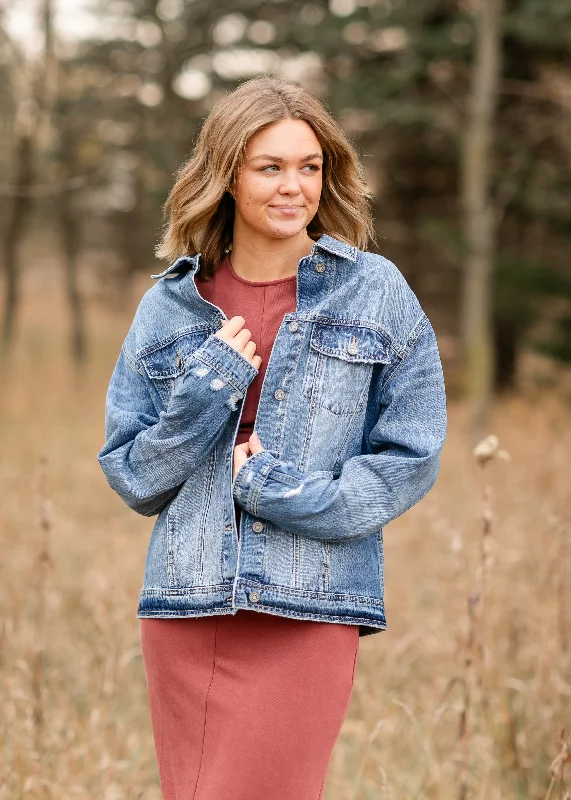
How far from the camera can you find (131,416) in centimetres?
206

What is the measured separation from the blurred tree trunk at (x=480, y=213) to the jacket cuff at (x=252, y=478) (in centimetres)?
789

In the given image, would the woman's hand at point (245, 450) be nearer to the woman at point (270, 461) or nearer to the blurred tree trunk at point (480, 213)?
the woman at point (270, 461)

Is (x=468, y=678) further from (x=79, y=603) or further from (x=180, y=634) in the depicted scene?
(x=79, y=603)

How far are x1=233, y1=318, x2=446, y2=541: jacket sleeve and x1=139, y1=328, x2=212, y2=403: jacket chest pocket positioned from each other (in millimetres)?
282

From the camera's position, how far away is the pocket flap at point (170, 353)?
207 cm

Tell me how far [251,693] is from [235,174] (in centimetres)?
105

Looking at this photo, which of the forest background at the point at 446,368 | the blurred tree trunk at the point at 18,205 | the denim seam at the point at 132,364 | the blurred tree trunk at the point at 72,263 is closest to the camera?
the denim seam at the point at 132,364

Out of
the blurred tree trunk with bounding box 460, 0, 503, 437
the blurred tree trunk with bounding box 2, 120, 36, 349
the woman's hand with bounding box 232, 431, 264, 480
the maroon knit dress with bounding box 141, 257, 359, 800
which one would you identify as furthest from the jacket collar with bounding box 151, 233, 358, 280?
the blurred tree trunk with bounding box 2, 120, 36, 349

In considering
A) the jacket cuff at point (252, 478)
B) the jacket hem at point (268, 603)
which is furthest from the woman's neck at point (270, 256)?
the jacket hem at point (268, 603)

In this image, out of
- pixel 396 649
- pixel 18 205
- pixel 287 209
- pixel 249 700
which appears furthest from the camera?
pixel 18 205

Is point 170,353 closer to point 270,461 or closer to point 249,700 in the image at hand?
point 270,461

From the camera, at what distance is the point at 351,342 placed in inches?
77.7

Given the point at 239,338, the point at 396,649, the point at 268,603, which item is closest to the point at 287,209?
the point at 239,338

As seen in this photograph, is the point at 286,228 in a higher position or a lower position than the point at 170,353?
higher
